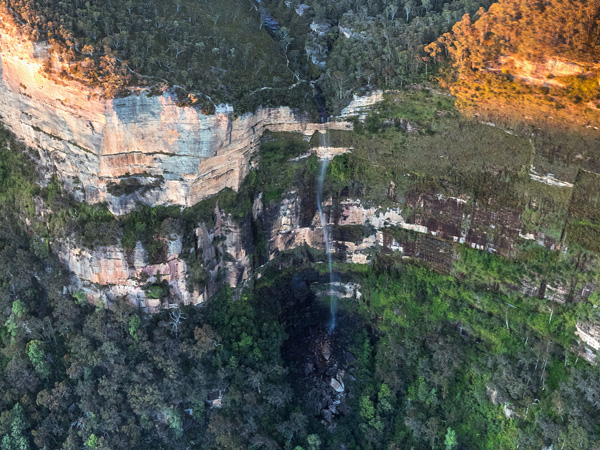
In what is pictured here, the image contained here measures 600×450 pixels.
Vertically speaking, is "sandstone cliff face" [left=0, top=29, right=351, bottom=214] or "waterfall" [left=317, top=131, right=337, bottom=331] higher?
"sandstone cliff face" [left=0, top=29, right=351, bottom=214]

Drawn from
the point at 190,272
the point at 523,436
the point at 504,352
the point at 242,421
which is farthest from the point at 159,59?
the point at 523,436

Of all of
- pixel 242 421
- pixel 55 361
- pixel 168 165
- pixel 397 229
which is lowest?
pixel 242 421

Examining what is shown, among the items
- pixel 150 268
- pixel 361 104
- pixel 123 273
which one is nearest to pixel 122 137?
pixel 150 268

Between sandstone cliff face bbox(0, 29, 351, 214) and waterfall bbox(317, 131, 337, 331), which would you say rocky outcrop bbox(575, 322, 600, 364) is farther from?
→ sandstone cliff face bbox(0, 29, 351, 214)

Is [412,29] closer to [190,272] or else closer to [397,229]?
[397,229]

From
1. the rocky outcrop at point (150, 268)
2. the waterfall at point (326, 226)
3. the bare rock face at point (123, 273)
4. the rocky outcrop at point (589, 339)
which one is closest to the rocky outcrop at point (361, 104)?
the waterfall at point (326, 226)

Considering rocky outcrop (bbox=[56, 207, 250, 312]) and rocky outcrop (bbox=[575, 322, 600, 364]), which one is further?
rocky outcrop (bbox=[56, 207, 250, 312])

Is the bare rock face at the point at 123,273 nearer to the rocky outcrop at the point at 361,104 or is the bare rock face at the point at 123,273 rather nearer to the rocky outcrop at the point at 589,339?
the rocky outcrop at the point at 361,104

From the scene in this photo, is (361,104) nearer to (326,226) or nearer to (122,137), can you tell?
(326,226)

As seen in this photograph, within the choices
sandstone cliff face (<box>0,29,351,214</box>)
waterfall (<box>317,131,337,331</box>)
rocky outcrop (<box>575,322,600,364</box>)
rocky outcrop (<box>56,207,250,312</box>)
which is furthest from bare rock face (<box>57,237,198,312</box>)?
rocky outcrop (<box>575,322,600,364</box>)
